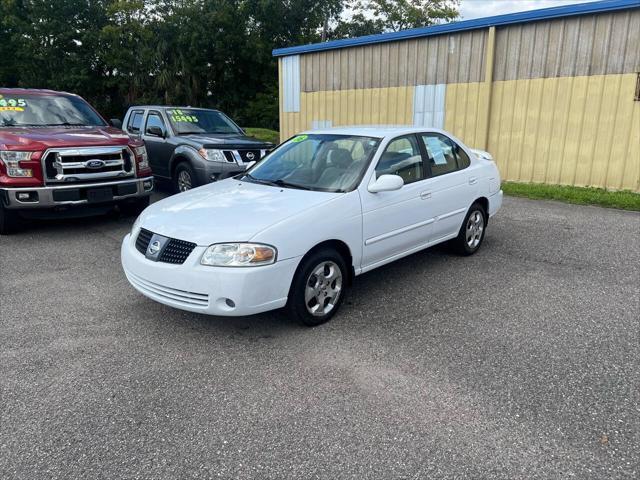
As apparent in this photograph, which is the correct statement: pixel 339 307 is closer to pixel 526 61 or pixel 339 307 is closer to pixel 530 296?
pixel 530 296

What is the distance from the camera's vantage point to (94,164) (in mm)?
6938

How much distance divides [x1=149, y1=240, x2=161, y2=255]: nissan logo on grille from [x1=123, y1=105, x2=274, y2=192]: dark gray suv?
15.2ft

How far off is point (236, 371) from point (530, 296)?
295cm

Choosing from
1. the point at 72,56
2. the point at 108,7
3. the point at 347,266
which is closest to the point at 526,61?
the point at 347,266

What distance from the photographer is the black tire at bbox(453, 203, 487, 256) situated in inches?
233

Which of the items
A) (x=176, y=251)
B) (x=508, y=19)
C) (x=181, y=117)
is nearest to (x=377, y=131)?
(x=176, y=251)

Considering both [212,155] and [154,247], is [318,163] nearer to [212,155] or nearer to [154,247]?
[154,247]

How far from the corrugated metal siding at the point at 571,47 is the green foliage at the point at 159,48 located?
2196 centimetres

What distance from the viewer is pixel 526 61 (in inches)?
423

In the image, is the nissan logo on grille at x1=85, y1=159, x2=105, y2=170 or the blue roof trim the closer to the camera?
the nissan logo on grille at x1=85, y1=159, x2=105, y2=170

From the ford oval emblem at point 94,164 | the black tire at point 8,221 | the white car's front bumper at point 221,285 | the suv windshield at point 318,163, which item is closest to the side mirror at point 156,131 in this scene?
the ford oval emblem at point 94,164

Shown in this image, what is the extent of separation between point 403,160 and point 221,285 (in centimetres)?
237

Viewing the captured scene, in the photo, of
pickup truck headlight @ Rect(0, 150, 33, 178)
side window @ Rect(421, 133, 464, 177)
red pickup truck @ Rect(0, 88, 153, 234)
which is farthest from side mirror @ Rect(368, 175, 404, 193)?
pickup truck headlight @ Rect(0, 150, 33, 178)

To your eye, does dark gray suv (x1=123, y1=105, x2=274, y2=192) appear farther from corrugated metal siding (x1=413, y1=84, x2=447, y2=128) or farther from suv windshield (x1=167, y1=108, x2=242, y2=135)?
corrugated metal siding (x1=413, y1=84, x2=447, y2=128)
